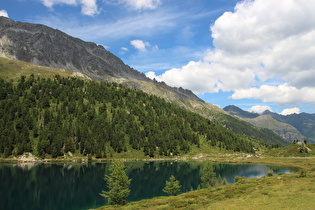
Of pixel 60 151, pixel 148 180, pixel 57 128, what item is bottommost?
pixel 148 180

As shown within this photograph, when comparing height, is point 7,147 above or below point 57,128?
below

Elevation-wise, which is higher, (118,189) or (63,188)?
(118,189)

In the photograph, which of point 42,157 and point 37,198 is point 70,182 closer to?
point 37,198

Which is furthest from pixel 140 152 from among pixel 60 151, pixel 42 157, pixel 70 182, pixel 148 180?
pixel 70 182

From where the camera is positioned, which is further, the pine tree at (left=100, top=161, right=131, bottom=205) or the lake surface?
the lake surface

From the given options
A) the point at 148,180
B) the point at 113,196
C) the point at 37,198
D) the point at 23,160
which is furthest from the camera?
the point at 23,160

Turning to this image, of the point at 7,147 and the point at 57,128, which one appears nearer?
the point at 7,147

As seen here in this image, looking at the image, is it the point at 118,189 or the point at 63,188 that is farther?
the point at 63,188

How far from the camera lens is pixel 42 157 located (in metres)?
154

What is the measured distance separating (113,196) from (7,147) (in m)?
134

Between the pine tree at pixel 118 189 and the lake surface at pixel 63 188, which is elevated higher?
the pine tree at pixel 118 189

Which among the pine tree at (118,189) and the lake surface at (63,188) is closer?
the pine tree at (118,189)

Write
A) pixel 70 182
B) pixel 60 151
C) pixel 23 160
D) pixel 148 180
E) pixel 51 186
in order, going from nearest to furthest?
1. pixel 51 186
2. pixel 70 182
3. pixel 148 180
4. pixel 23 160
5. pixel 60 151

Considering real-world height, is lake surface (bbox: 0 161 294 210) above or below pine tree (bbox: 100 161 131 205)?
below
